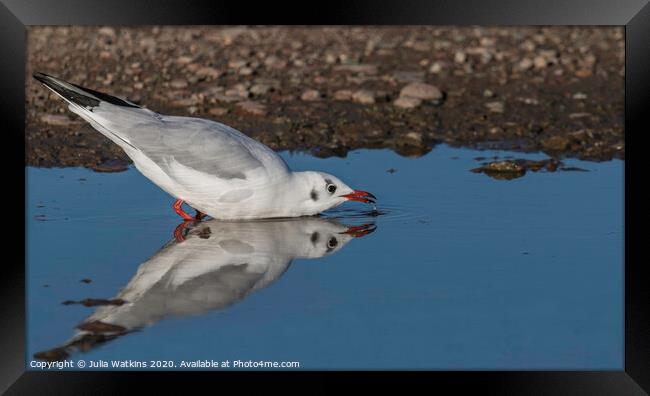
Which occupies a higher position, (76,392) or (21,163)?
(21,163)

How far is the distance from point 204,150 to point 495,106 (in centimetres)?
417

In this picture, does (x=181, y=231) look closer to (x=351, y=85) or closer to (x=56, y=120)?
(x=56, y=120)

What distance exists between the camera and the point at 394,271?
656 cm

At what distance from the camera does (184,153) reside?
771 cm

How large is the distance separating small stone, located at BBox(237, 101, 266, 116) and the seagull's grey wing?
9.52 feet

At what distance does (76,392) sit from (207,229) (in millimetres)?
2901

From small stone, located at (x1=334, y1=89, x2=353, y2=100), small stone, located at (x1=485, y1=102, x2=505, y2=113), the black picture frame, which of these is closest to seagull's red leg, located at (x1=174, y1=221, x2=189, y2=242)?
the black picture frame

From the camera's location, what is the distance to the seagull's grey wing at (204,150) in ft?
25.2

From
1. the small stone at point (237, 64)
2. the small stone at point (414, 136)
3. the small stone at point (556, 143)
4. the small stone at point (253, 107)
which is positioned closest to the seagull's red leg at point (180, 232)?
the small stone at point (414, 136)

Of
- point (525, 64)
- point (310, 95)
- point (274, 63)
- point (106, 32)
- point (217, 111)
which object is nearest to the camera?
point (217, 111)

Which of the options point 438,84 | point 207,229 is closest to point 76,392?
point 207,229

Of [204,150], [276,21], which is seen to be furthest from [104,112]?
[276,21]

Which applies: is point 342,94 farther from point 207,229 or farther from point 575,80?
point 207,229

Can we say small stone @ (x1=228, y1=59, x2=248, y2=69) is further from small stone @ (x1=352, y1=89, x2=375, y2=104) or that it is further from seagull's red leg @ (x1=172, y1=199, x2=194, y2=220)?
seagull's red leg @ (x1=172, y1=199, x2=194, y2=220)
